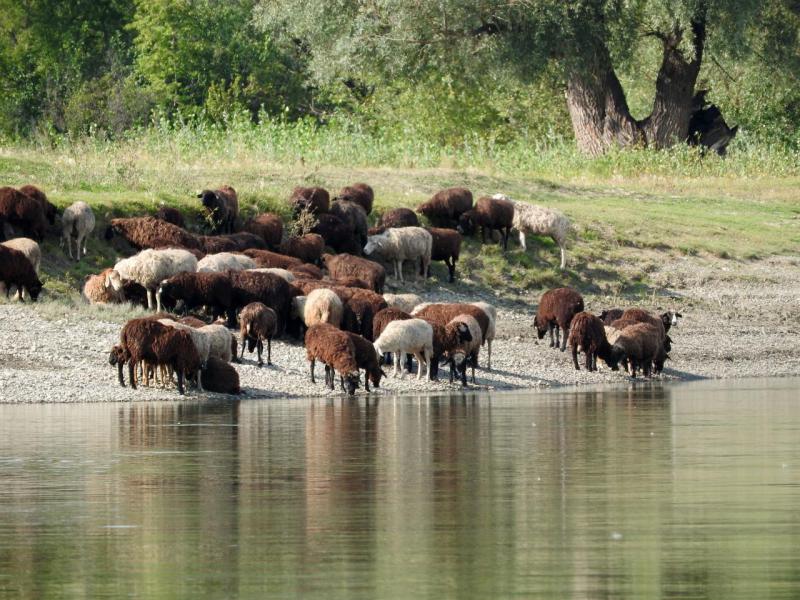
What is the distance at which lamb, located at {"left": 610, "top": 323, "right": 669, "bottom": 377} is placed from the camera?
1014 inches

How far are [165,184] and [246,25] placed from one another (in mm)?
30425

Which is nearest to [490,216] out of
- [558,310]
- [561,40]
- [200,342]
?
[558,310]

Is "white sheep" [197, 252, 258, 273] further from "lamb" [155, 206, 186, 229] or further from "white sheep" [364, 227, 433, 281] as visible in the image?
"white sheep" [364, 227, 433, 281]

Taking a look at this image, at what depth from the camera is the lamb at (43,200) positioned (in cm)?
2900

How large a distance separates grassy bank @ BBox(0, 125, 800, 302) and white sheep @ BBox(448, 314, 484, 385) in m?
7.20

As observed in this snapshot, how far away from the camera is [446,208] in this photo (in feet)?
114

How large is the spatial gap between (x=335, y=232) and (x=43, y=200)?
5694mm

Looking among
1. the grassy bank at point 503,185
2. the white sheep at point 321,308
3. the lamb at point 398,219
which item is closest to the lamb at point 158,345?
the white sheep at point 321,308

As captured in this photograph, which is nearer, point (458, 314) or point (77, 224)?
point (458, 314)

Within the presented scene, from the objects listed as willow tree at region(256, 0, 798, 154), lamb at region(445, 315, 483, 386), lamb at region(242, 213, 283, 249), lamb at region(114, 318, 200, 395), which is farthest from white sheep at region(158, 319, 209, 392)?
willow tree at region(256, 0, 798, 154)

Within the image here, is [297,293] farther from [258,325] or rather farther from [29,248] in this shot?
[29,248]

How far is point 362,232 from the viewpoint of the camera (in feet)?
106

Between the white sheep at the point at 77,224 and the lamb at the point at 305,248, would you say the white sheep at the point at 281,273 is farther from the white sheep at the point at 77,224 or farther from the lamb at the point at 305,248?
the white sheep at the point at 77,224

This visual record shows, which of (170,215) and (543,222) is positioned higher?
(170,215)
